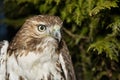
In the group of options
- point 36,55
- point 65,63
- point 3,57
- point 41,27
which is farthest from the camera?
point 3,57

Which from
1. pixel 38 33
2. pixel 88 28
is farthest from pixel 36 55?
pixel 88 28

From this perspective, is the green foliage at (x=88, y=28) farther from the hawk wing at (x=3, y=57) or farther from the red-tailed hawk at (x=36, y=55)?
the hawk wing at (x=3, y=57)

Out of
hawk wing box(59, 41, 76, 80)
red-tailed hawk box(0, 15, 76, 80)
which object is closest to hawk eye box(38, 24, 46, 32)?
red-tailed hawk box(0, 15, 76, 80)

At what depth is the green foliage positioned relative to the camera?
16.7ft

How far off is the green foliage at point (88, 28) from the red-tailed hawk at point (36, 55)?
13.1 inches

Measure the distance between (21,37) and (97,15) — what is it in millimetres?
795

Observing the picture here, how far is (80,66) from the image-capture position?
6.47 m

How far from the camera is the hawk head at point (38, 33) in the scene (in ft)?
15.7

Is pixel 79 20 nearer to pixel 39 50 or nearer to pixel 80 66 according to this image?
pixel 39 50

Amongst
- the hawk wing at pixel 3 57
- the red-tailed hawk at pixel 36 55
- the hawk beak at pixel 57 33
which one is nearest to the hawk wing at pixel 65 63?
the red-tailed hawk at pixel 36 55

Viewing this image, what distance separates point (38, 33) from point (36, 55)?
238 mm

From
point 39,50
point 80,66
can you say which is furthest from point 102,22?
point 80,66

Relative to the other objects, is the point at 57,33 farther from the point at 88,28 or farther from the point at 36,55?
the point at 88,28

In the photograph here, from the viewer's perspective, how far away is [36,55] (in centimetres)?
498
